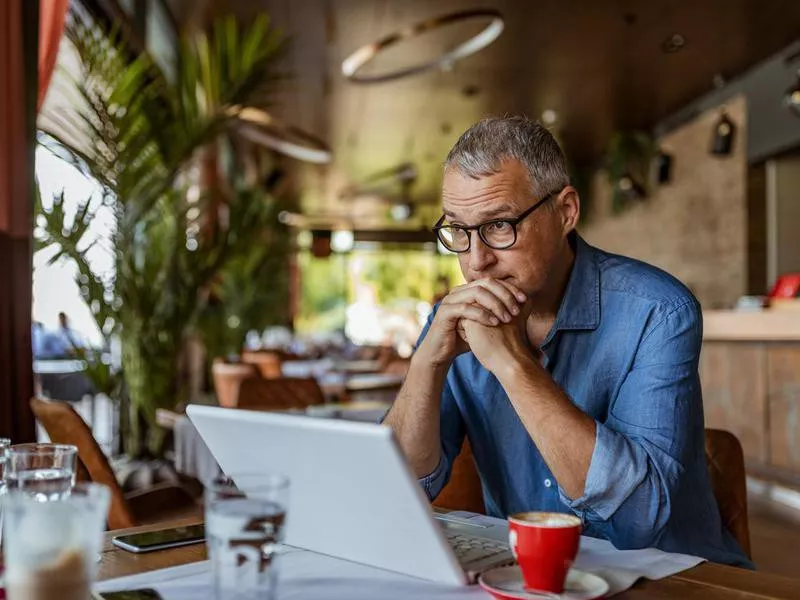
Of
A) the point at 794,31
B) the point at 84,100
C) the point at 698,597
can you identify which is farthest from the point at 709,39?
the point at 698,597

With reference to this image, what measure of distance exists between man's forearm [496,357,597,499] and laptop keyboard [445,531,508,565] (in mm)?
217

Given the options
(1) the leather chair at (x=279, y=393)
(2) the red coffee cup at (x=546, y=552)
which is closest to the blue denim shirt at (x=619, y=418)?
(2) the red coffee cup at (x=546, y=552)

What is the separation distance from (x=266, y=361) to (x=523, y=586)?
6.77 m

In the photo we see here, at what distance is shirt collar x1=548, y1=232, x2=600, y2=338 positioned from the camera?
1690mm

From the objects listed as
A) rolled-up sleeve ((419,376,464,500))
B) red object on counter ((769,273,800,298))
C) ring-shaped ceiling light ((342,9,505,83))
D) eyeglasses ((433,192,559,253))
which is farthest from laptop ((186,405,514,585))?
red object on counter ((769,273,800,298))

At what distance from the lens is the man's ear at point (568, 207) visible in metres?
1.74

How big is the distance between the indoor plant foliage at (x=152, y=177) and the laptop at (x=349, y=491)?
10.0 feet

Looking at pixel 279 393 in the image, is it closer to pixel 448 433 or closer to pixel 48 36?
pixel 48 36

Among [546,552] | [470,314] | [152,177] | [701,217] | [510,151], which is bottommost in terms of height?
[546,552]

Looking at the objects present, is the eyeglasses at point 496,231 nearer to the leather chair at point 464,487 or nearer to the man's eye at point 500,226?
the man's eye at point 500,226

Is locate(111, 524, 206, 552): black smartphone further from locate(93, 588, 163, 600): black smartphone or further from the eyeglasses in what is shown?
the eyeglasses

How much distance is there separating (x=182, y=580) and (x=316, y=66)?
28.1ft

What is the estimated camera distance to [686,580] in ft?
3.63

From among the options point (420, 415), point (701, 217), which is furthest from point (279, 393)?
point (701, 217)
